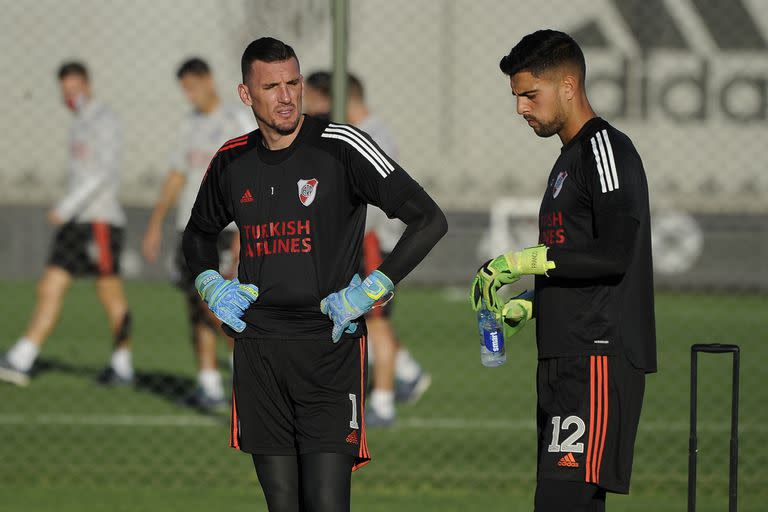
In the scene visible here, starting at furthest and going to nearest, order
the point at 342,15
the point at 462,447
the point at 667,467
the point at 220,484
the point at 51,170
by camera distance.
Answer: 1. the point at 51,170
2. the point at 462,447
3. the point at 667,467
4. the point at 220,484
5. the point at 342,15

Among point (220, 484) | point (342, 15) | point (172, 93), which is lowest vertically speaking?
point (220, 484)

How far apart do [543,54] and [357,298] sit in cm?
98

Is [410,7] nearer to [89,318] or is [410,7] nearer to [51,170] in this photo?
[51,170]

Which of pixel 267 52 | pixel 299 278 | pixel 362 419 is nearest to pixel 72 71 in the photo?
pixel 267 52

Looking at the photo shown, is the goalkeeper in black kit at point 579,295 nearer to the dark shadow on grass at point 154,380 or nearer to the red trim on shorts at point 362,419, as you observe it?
the red trim on shorts at point 362,419

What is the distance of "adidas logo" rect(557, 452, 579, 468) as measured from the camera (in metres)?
3.94

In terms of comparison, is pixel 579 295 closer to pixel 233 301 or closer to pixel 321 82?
pixel 233 301

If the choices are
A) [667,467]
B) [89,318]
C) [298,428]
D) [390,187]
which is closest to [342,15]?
[390,187]

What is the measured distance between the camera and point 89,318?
15258 millimetres

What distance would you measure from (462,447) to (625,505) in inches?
61.1

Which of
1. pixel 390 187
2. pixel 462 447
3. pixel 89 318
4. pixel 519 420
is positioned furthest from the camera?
pixel 89 318


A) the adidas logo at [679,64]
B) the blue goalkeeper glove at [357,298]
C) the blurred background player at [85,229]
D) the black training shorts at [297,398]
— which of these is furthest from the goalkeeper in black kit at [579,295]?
the adidas logo at [679,64]

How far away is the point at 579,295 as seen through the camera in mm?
4031

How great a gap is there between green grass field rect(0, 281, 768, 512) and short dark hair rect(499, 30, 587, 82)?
2.87m
